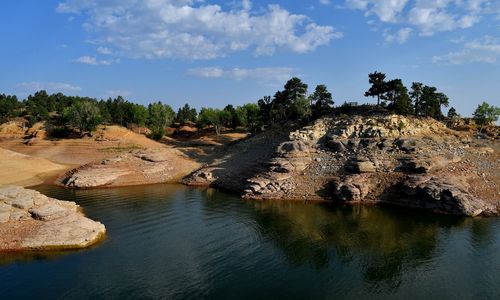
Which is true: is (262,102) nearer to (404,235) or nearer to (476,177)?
(476,177)

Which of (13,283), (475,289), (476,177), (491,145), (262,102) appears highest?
(262,102)

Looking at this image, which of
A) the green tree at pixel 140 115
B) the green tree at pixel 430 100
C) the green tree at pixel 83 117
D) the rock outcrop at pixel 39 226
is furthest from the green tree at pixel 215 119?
the rock outcrop at pixel 39 226

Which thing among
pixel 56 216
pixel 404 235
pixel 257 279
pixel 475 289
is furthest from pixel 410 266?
pixel 56 216

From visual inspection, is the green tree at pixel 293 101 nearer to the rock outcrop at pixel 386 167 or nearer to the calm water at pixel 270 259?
the rock outcrop at pixel 386 167

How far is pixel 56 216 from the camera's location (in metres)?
45.2

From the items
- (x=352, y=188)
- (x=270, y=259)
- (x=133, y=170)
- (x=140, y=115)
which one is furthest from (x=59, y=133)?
(x=270, y=259)

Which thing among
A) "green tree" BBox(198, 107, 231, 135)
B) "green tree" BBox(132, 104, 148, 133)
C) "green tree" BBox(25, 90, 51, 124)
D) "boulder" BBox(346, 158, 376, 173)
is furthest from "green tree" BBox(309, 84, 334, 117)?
"green tree" BBox(25, 90, 51, 124)

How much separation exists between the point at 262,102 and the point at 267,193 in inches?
2312

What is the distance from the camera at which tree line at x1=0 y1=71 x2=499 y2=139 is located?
80125 millimetres

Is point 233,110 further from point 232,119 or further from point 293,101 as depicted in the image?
point 293,101

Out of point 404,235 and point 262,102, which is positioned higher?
point 262,102

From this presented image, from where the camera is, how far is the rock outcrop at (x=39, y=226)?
40688mm

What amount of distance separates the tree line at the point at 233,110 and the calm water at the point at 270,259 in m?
33.2

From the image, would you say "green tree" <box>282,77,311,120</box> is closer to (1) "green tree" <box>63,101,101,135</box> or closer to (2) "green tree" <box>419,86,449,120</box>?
(2) "green tree" <box>419,86,449,120</box>
